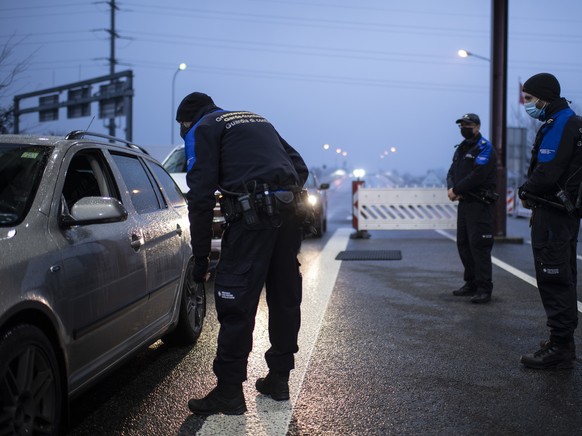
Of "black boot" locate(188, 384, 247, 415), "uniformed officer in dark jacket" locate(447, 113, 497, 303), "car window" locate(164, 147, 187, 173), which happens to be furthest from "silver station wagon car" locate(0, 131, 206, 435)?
"car window" locate(164, 147, 187, 173)

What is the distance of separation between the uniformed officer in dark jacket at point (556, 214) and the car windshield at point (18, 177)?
3.14 metres

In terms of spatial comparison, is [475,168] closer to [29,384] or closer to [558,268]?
[558,268]

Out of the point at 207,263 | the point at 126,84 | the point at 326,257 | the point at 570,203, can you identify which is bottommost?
the point at 326,257

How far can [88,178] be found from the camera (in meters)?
4.20

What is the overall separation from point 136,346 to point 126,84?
30.0 metres

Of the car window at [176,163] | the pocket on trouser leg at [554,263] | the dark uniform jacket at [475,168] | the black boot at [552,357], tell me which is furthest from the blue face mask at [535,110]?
the car window at [176,163]

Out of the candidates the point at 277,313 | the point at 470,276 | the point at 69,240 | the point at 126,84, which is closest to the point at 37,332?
the point at 69,240

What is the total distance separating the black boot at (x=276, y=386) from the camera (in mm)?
4039

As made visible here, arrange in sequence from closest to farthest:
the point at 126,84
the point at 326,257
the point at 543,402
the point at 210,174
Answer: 1. the point at 210,174
2. the point at 543,402
3. the point at 326,257
4. the point at 126,84

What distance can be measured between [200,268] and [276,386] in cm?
83

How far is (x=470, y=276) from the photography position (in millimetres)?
7758

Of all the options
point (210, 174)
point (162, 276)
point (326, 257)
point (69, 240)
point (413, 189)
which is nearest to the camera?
point (69, 240)

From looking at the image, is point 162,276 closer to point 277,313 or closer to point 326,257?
point 277,313

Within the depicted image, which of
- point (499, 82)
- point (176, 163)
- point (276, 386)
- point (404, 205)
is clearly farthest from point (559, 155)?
point (404, 205)
